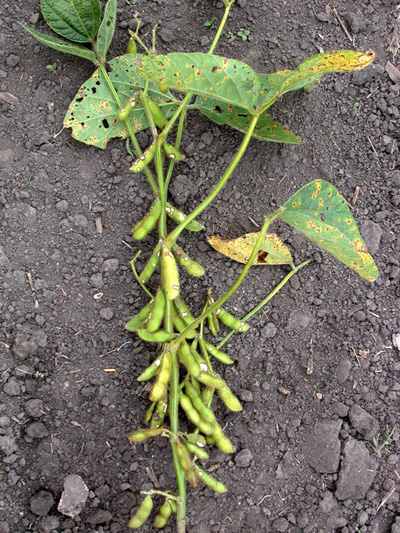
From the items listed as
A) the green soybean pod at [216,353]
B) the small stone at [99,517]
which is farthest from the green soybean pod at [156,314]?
the small stone at [99,517]

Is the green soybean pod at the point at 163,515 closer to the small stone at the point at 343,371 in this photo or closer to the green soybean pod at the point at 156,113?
the small stone at the point at 343,371

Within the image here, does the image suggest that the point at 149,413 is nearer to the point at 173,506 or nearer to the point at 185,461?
the point at 185,461

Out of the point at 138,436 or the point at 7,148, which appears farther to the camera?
the point at 7,148

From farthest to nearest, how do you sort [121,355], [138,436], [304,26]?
1. [304,26]
2. [121,355]
3. [138,436]

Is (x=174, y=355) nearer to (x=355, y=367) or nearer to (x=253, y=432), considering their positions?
(x=253, y=432)

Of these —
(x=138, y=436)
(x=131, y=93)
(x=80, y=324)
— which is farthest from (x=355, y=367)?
(x=131, y=93)

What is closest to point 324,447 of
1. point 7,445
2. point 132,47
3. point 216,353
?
point 216,353
